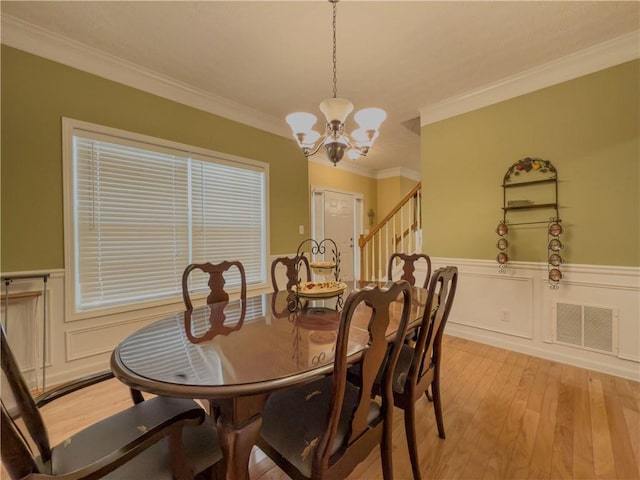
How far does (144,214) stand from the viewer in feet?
8.55

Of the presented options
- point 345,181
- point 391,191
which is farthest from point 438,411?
point 391,191

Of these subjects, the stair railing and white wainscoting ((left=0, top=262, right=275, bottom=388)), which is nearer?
white wainscoting ((left=0, top=262, right=275, bottom=388))

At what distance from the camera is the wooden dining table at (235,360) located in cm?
85

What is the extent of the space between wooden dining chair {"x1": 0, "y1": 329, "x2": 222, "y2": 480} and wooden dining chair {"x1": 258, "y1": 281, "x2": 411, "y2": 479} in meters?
0.24

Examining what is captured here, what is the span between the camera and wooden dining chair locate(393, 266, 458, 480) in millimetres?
1285

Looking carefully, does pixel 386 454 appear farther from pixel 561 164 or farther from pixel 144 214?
pixel 561 164

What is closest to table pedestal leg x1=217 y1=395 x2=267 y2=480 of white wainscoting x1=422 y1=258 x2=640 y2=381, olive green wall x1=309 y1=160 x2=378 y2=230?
white wainscoting x1=422 y1=258 x2=640 y2=381

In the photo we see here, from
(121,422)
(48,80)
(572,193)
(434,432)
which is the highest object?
(48,80)

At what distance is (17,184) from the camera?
78.8 inches

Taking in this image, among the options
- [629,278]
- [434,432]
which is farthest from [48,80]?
[629,278]

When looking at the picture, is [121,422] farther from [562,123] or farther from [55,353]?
[562,123]

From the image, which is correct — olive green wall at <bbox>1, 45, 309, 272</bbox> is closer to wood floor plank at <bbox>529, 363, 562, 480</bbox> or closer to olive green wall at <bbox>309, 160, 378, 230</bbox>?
olive green wall at <bbox>309, 160, 378, 230</bbox>

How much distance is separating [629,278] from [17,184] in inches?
181

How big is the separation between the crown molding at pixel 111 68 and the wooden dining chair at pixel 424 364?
290 cm
